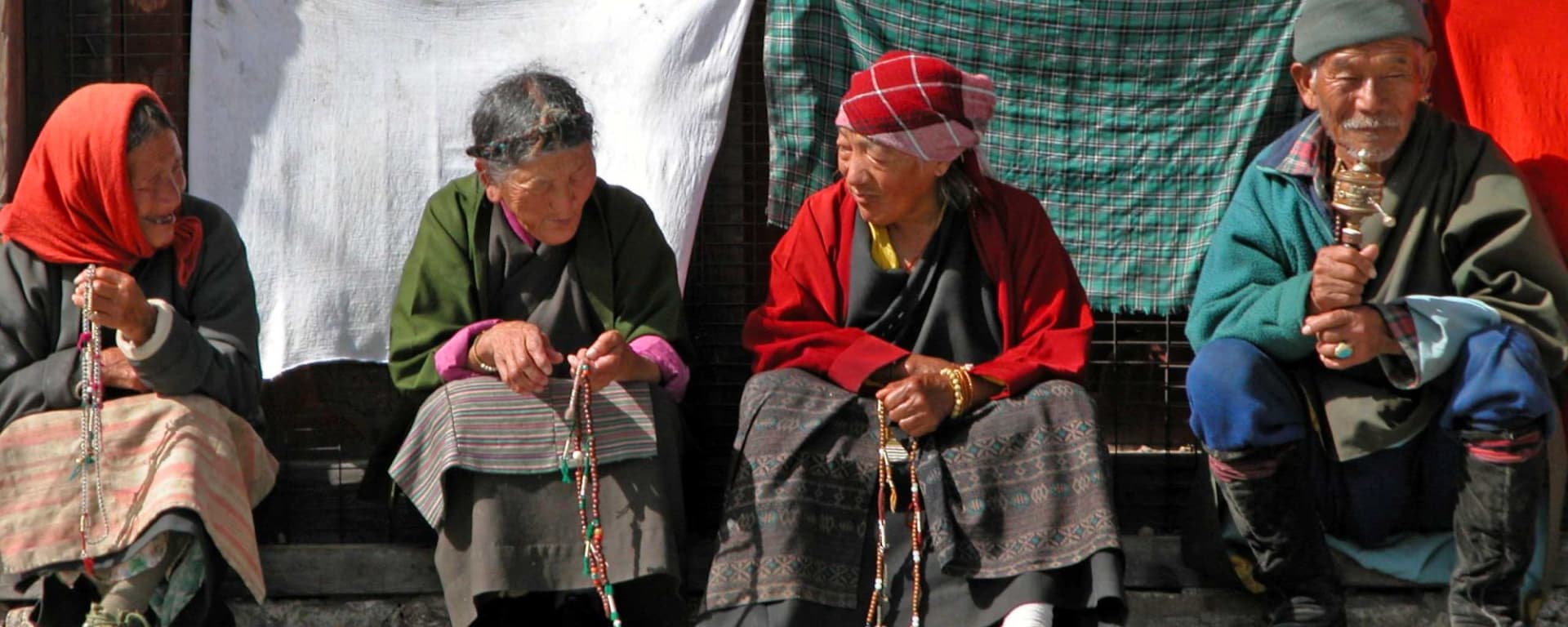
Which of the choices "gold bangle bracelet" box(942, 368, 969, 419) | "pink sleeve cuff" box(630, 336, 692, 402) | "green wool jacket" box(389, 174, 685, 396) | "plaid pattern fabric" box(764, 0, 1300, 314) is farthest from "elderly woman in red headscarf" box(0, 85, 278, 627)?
"gold bangle bracelet" box(942, 368, 969, 419)

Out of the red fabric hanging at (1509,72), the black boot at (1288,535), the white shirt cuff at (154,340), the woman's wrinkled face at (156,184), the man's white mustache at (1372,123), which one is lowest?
the black boot at (1288,535)

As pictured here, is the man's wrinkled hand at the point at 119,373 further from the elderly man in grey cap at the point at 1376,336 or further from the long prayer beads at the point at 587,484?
the elderly man in grey cap at the point at 1376,336

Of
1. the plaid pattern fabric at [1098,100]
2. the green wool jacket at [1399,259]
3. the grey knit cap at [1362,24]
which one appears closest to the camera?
the green wool jacket at [1399,259]

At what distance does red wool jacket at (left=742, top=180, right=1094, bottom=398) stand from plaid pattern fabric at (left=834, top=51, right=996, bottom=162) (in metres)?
0.20

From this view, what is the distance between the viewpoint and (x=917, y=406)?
172 inches

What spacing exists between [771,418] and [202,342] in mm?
1343

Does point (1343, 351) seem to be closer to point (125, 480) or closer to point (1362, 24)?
point (1362, 24)

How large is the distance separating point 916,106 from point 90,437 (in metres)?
2.10

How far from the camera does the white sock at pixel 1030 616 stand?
420 cm

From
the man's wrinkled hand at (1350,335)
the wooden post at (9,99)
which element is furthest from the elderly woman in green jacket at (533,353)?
the man's wrinkled hand at (1350,335)

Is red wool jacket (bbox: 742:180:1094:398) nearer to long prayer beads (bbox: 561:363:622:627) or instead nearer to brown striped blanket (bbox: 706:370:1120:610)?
brown striped blanket (bbox: 706:370:1120:610)

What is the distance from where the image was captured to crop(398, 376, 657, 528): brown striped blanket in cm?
445

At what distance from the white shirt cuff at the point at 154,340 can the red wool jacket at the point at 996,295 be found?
4.51 feet

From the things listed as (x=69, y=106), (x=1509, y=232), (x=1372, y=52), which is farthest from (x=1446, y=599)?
(x=69, y=106)
